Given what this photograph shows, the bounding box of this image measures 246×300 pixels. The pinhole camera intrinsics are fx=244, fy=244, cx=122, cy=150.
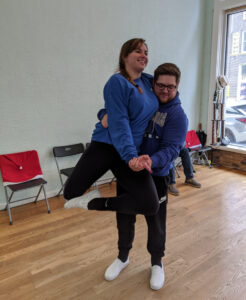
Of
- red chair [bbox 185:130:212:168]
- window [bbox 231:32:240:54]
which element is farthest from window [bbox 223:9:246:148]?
red chair [bbox 185:130:212:168]

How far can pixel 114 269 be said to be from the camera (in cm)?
187

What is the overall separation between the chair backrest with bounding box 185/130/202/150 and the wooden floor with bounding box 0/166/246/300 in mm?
1347

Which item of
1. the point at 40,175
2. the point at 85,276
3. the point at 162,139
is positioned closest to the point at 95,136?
the point at 162,139

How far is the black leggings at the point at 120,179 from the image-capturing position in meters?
1.42

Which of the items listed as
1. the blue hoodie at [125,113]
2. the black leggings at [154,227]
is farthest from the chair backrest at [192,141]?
the blue hoodie at [125,113]

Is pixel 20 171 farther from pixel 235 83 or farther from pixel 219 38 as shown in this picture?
pixel 219 38

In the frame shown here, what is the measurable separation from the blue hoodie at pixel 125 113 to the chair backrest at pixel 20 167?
1.90 meters

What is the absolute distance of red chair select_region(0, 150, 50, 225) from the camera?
285 centimetres

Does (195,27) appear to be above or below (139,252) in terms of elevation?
above

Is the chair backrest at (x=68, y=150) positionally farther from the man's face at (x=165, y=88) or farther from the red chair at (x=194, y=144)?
the man's face at (x=165, y=88)

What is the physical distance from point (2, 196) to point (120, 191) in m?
2.05

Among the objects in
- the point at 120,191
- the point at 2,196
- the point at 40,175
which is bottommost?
the point at 2,196

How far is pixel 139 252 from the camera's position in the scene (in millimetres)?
2162

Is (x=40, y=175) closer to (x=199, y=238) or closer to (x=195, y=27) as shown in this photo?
(x=199, y=238)
